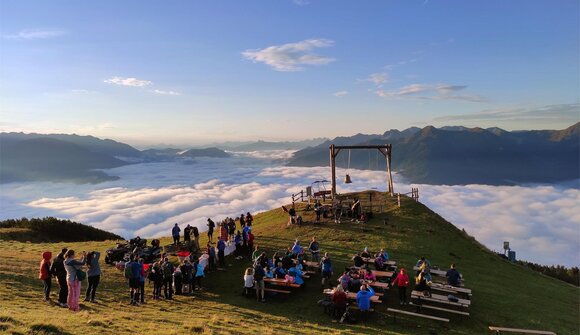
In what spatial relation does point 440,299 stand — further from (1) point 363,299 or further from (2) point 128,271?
(2) point 128,271

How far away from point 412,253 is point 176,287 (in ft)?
53.8

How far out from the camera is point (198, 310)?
16.6 m

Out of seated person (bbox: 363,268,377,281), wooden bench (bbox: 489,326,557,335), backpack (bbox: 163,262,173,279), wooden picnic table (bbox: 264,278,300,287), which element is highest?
backpack (bbox: 163,262,173,279)

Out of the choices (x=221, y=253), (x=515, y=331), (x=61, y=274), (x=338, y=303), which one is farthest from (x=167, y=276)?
(x=515, y=331)

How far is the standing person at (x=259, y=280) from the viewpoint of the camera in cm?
1803

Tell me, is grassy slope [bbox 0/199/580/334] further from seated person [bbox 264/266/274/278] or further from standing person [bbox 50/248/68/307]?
seated person [bbox 264/266/274/278]

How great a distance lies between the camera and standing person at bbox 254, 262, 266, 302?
710 inches

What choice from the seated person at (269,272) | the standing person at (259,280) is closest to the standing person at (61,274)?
the standing person at (259,280)

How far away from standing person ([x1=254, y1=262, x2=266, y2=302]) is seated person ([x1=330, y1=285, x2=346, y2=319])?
359 cm

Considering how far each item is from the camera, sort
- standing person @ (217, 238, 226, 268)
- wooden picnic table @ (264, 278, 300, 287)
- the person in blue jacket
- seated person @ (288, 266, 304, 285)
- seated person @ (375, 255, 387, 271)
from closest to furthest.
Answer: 1. the person in blue jacket
2. wooden picnic table @ (264, 278, 300, 287)
3. seated person @ (288, 266, 304, 285)
4. seated person @ (375, 255, 387, 271)
5. standing person @ (217, 238, 226, 268)

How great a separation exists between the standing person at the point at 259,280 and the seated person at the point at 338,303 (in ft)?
11.8

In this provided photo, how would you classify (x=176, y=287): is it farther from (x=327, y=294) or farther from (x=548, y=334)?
(x=548, y=334)

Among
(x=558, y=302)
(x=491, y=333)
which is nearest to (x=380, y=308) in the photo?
(x=491, y=333)

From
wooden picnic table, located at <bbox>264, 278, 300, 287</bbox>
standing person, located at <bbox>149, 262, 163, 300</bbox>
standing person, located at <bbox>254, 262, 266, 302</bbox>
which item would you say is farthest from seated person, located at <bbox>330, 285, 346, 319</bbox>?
standing person, located at <bbox>149, 262, 163, 300</bbox>
